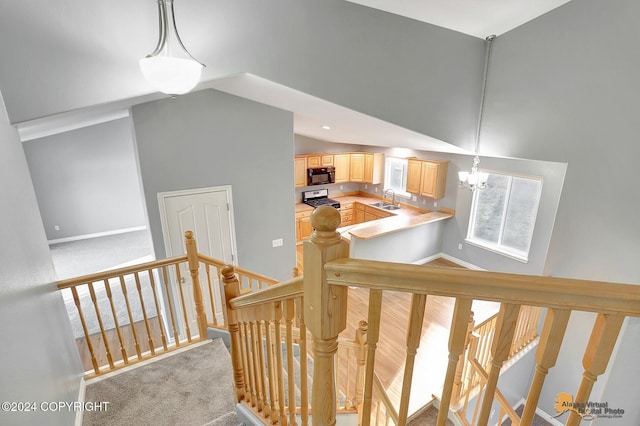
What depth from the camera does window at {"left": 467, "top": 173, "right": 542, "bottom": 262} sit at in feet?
17.1

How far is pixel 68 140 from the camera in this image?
6.96 metres

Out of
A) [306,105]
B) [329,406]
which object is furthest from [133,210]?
[329,406]

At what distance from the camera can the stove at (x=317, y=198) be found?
7.68 meters

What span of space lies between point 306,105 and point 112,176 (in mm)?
6527

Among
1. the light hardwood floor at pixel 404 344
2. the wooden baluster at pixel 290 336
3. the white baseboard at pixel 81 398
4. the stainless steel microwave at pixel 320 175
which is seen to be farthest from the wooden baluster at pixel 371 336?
the stainless steel microwave at pixel 320 175

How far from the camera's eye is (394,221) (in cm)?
609

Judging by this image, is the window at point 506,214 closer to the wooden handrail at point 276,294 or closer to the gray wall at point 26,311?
the wooden handrail at point 276,294

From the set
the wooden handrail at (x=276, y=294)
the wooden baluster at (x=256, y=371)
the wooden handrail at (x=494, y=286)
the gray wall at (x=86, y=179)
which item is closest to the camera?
the wooden handrail at (x=494, y=286)

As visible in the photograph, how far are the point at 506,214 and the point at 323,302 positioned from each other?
19.3ft

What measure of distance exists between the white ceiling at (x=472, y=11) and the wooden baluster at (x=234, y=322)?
2.83 metres

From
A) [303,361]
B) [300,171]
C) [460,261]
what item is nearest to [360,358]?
[303,361]

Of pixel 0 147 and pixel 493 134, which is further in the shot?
pixel 493 134

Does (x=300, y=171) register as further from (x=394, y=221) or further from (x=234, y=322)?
(x=234, y=322)

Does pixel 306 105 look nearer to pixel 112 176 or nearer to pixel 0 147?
pixel 0 147
